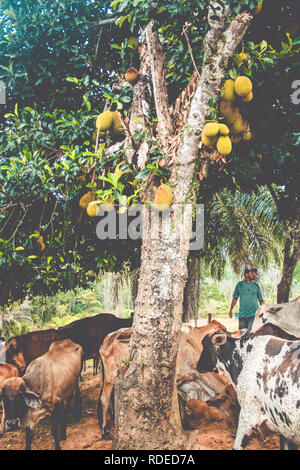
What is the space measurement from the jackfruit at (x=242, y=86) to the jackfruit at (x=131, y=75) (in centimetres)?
148

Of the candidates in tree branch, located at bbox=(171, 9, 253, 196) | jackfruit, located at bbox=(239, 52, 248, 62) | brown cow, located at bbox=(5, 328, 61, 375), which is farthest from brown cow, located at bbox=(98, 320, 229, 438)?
jackfruit, located at bbox=(239, 52, 248, 62)

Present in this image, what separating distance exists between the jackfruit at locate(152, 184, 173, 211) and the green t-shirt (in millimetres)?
3436

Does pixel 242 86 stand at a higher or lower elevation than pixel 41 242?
higher

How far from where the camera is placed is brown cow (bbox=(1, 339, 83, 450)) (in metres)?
4.88

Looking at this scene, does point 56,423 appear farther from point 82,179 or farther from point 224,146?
point 224,146

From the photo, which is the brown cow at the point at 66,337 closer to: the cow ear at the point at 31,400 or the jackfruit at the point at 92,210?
the cow ear at the point at 31,400

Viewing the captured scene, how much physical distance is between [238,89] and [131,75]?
1.57 m

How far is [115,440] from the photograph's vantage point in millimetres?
4246

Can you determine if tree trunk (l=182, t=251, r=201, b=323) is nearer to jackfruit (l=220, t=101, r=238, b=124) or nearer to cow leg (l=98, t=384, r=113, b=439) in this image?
cow leg (l=98, t=384, r=113, b=439)

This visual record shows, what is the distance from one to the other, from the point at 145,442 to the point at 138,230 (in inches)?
125

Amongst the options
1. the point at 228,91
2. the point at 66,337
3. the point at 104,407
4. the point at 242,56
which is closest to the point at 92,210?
the point at 228,91

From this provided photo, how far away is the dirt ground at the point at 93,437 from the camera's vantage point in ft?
16.1

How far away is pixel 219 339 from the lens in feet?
17.8

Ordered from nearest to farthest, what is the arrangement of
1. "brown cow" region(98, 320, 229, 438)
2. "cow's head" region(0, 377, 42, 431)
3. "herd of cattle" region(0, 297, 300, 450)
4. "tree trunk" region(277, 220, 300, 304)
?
"herd of cattle" region(0, 297, 300, 450) < "cow's head" region(0, 377, 42, 431) < "brown cow" region(98, 320, 229, 438) < "tree trunk" region(277, 220, 300, 304)
